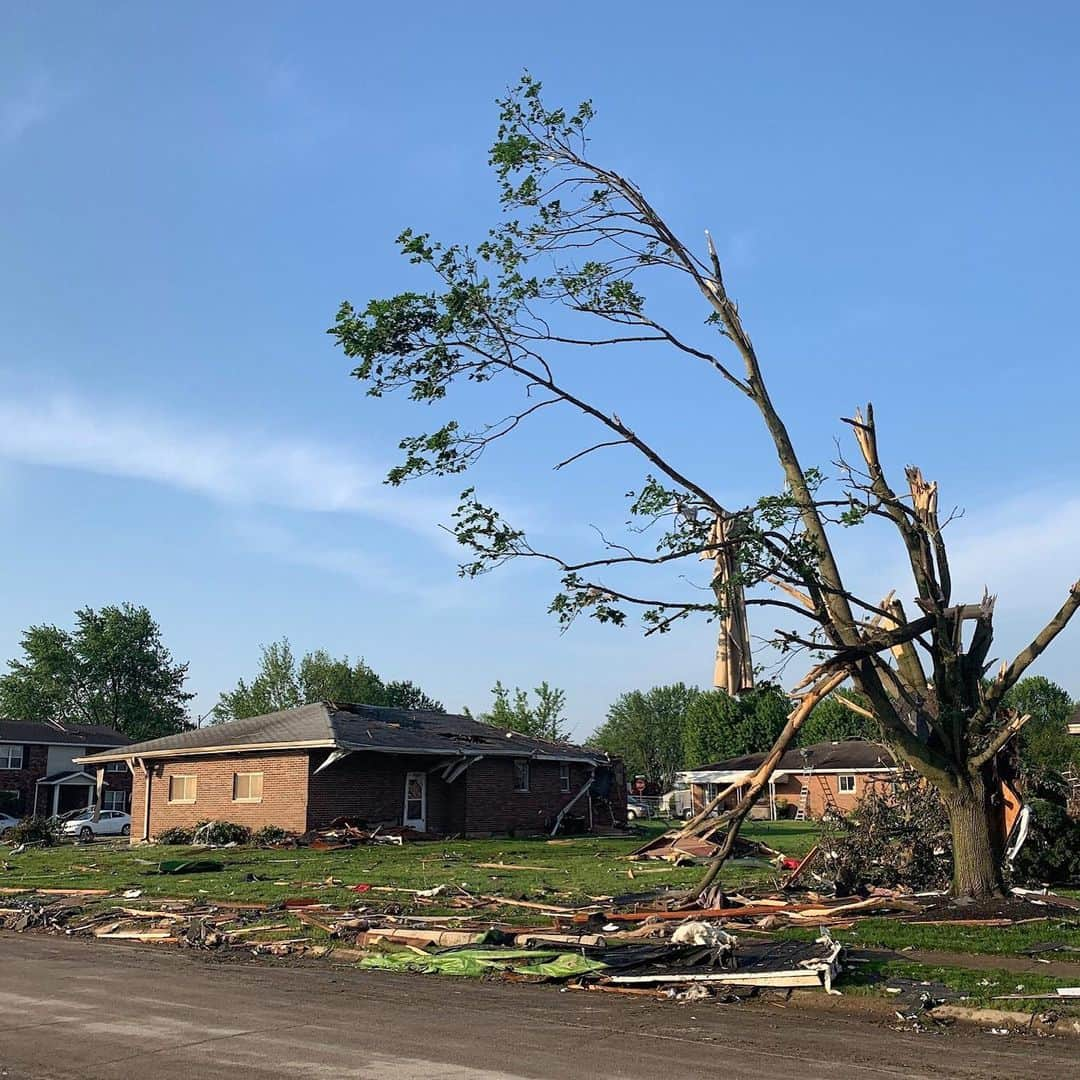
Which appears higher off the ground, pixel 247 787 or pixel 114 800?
pixel 247 787

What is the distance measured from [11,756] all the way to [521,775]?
4022cm

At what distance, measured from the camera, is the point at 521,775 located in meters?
37.7

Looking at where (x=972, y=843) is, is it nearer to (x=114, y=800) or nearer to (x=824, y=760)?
(x=824, y=760)

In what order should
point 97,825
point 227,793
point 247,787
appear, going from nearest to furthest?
1. point 247,787
2. point 227,793
3. point 97,825

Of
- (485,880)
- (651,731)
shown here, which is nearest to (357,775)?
(485,880)

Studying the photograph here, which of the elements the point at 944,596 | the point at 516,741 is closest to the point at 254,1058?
the point at 944,596

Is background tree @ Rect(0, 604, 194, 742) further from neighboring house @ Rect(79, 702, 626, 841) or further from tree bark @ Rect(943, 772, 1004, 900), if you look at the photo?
tree bark @ Rect(943, 772, 1004, 900)

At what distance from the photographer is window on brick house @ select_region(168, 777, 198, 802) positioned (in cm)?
3575

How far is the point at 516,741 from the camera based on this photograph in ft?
129

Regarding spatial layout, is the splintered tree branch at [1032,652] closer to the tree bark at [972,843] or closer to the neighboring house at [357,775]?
the tree bark at [972,843]

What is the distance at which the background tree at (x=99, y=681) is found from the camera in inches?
3656

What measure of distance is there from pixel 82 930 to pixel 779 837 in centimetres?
2391

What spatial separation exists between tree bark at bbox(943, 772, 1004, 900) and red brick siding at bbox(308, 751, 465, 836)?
20280 millimetres

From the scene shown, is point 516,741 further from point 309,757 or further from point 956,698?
point 956,698
